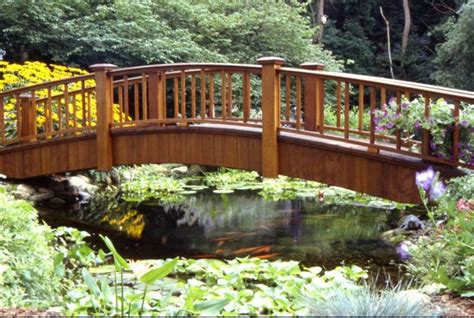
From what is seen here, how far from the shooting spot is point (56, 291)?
4.45 metres

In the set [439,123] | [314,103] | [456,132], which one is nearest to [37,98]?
[314,103]

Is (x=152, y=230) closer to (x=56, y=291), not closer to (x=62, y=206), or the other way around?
(x=62, y=206)

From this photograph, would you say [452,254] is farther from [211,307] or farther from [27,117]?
[27,117]

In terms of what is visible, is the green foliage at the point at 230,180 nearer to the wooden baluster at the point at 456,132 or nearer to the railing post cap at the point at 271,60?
the railing post cap at the point at 271,60

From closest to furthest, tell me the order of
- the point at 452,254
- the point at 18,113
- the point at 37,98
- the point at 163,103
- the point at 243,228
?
the point at 452,254
the point at 243,228
the point at 163,103
the point at 18,113
the point at 37,98

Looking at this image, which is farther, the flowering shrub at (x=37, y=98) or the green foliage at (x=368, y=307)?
the flowering shrub at (x=37, y=98)

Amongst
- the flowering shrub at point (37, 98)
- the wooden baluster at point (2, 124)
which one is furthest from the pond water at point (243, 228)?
the flowering shrub at point (37, 98)

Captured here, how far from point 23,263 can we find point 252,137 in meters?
3.34

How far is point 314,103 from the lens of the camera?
685 cm

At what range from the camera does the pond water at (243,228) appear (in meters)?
6.86

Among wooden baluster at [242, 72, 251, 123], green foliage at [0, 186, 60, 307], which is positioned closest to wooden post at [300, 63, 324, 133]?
wooden baluster at [242, 72, 251, 123]

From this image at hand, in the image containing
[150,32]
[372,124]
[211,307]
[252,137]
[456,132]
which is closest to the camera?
[211,307]

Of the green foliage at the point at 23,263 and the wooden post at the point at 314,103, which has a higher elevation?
the wooden post at the point at 314,103

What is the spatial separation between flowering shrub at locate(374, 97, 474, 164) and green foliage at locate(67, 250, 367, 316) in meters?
1.14
